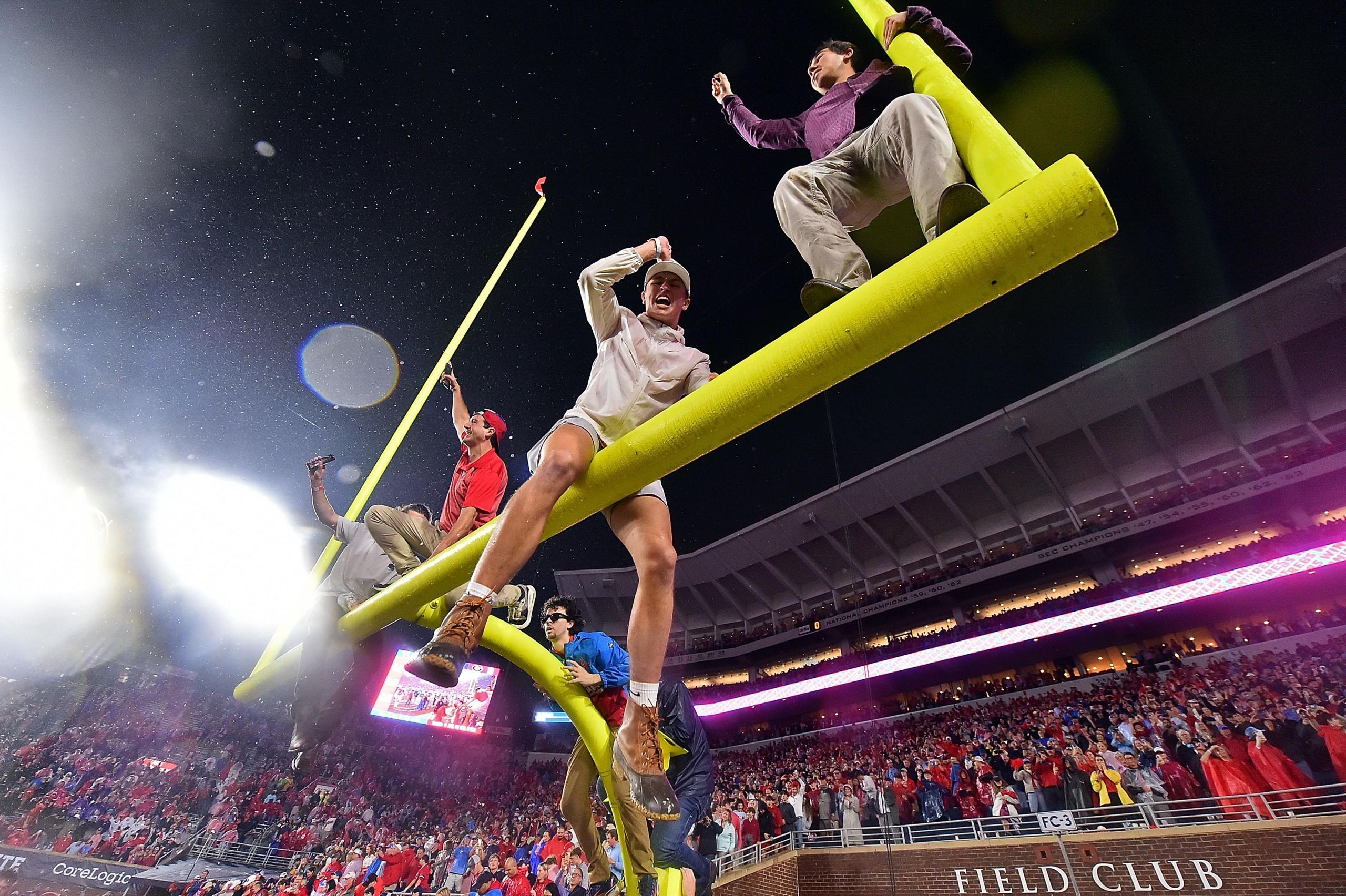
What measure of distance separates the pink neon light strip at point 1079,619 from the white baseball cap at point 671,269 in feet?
36.4

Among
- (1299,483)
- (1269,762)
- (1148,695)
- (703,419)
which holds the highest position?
(1299,483)

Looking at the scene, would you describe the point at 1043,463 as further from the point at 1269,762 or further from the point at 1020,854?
the point at 1020,854

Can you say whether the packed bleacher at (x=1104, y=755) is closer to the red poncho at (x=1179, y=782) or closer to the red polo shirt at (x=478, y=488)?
the red poncho at (x=1179, y=782)

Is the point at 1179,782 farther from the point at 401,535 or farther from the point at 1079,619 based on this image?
the point at 401,535

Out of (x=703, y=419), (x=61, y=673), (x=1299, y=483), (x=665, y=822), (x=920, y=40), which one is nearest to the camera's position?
(x=703, y=419)

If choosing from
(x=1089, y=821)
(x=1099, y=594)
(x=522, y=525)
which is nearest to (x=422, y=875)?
(x=1089, y=821)

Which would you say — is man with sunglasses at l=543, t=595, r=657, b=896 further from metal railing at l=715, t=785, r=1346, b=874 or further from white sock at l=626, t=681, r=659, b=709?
metal railing at l=715, t=785, r=1346, b=874

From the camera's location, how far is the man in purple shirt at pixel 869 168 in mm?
1908

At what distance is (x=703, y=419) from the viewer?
1828 mm

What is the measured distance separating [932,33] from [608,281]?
180 cm

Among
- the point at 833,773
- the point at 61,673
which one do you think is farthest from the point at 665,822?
the point at 61,673

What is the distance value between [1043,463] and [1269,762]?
15.6m

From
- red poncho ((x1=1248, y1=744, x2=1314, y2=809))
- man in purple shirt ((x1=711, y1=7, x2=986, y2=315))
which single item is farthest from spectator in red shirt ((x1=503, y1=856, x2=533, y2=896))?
red poncho ((x1=1248, y1=744, x2=1314, y2=809))

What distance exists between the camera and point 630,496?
2.59m
